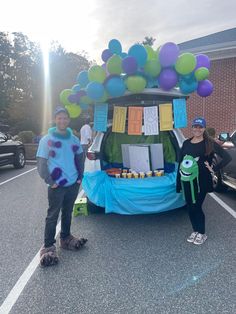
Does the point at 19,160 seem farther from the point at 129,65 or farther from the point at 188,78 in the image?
the point at 188,78

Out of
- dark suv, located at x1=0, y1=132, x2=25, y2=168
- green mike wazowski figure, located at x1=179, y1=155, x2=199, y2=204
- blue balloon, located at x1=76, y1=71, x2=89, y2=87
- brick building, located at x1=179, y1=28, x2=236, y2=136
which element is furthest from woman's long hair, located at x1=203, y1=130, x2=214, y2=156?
brick building, located at x1=179, y1=28, x2=236, y2=136

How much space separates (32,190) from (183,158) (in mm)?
4380

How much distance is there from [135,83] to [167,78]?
484 mm

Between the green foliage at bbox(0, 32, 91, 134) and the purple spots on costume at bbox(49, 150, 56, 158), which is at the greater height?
the green foliage at bbox(0, 32, 91, 134)

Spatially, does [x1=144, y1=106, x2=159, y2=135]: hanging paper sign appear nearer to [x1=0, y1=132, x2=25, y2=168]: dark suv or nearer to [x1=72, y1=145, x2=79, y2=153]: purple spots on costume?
[x1=72, y1=145, x2=79, y2=153]: purple spots on costume

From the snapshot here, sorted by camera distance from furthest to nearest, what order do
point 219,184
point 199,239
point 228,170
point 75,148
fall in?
point 219,184 → point 228,170 → point 199,239 → point 75,148

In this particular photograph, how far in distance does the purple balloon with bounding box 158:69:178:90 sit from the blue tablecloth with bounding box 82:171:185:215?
1.40 metres

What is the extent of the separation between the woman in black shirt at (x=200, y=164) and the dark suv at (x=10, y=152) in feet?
23.3

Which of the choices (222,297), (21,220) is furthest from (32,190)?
(222,297)

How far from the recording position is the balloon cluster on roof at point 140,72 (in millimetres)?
4270

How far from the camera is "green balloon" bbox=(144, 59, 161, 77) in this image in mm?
4395

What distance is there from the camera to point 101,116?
479 cm

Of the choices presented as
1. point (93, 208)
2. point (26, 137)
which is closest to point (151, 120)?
point (93, 208)

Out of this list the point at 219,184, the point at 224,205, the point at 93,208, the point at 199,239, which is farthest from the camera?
the point at 219,184
